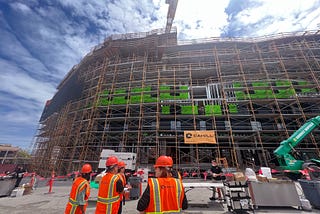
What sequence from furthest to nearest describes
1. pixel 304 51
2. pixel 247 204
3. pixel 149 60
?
pixel 149 60, pixel 304 51, pixel 247 204

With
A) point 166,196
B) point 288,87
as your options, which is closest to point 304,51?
point 288,87

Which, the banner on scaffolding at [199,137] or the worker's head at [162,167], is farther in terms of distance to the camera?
the banner on scaffolding at [199,137]

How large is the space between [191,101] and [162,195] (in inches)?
498

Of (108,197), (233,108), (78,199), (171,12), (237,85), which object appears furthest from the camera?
(171,12)

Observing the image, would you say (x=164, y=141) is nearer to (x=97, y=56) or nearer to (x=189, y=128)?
(x=189, y=128)

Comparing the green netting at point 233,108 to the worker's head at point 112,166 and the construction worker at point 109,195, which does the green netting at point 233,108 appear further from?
the construction worker at point 109,195

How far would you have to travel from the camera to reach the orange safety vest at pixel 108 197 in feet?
7.67

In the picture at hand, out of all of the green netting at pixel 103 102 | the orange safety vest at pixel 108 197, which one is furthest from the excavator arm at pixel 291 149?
the green netting at pixel 103 102

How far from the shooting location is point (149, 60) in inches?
718

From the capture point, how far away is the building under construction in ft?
41.7

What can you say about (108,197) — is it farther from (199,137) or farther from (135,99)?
(135,99)

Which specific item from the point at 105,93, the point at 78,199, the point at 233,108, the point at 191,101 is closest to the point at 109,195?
the point at 78,199

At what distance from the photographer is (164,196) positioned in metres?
1.63

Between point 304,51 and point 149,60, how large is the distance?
18551 millimetres
